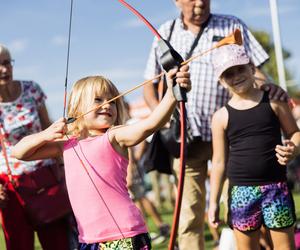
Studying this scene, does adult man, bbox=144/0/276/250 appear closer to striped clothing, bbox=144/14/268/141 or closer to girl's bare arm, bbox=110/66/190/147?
striped clothing, bbox=144/14/268/141

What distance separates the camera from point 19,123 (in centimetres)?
427

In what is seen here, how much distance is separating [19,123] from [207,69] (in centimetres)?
127

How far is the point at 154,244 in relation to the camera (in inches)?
302

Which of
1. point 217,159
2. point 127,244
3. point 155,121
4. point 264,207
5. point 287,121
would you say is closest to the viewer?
point 155,121

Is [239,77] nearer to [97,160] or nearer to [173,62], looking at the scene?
[97,160]

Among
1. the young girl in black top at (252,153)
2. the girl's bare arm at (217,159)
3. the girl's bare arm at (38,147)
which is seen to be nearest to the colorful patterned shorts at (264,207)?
the young girl in black top at (252,153)

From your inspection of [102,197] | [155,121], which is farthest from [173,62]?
[102,197]

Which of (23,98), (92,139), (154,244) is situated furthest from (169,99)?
(154,244)

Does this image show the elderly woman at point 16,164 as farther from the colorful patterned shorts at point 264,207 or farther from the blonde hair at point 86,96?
the colorful patterned shorts at point 264,207

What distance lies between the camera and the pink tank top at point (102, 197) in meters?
3.07

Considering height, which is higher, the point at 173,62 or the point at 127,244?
the point at 173,62

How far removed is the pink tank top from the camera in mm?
3074

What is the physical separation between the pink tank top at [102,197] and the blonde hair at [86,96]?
0.14 m

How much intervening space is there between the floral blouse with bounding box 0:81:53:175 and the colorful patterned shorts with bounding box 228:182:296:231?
50.4 inches
